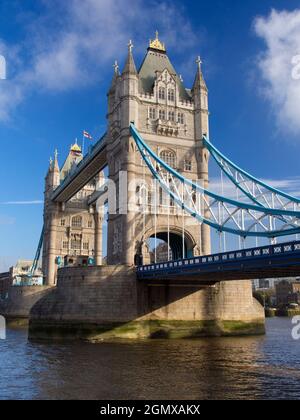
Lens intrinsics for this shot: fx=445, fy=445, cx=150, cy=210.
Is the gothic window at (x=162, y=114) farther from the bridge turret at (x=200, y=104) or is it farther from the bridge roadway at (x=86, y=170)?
the bridge roadway at (x=86, y=170)

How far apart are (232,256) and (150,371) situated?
29.2 feet

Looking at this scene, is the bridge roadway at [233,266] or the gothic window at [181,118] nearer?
the bridge roadway at [233,266]

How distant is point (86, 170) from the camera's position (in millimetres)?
53156

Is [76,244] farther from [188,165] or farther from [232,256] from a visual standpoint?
[232,256]

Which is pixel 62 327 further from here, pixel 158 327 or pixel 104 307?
pixel 158 327

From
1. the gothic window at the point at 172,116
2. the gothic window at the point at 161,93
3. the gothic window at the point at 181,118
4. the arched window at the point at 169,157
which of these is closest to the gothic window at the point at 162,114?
the gothic window at the point at 172,116

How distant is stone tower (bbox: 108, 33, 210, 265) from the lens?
126ft

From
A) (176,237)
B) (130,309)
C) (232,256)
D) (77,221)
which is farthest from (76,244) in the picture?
(232,256)

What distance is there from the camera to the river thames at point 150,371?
50.1ft

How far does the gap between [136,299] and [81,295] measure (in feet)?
13.4

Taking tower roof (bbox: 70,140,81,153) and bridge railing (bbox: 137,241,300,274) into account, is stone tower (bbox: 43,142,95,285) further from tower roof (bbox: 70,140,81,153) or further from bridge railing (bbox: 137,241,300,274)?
bridge railing (bbox: 137,241,300,274)

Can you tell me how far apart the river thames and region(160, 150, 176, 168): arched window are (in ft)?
57.7

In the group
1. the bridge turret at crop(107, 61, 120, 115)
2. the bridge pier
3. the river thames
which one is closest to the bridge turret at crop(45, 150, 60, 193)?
the bridge turret at crop(107, 61, 120, 115)

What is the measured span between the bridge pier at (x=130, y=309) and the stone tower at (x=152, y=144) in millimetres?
3956
